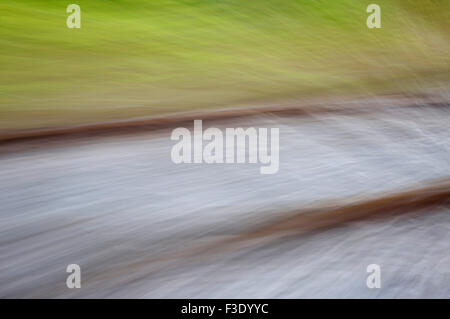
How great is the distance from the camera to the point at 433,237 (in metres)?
0.43

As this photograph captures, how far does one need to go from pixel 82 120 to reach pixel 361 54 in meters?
0.30

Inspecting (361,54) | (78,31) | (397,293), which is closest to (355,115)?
(361,54)

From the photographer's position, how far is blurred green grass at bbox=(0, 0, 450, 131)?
450 mm

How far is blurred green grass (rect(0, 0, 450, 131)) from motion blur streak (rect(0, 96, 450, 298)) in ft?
0.11

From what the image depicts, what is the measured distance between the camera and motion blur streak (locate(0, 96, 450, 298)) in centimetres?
40

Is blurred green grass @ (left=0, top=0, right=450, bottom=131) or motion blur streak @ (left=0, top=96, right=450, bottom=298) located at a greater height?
blurred green grass @ (left=0, top=0, right=450, bottom=131)

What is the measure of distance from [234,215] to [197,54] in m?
0.17

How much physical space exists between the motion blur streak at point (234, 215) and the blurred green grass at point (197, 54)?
0.11 feet

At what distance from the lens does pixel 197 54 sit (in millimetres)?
475

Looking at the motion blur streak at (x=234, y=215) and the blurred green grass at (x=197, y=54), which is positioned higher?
the blurred green grass at (x=197, y=54)

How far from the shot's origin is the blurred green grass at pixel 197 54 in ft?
1.48

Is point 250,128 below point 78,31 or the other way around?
below
